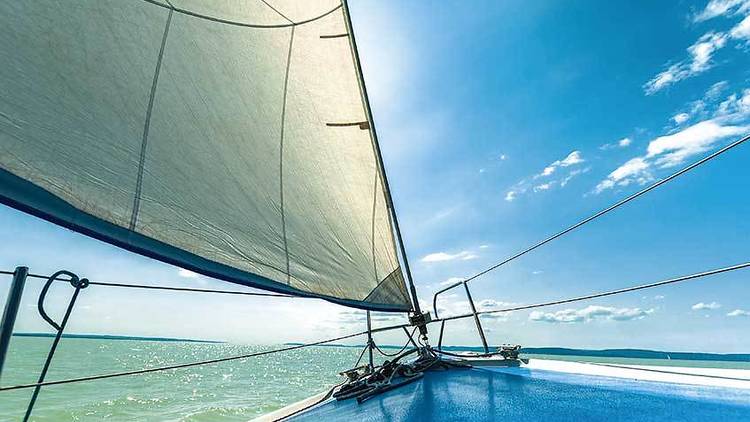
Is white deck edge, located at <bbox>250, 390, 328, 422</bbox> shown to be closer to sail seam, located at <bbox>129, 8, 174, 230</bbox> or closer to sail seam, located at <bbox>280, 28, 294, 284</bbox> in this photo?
sail seam, located at <bbox>280, 28, 294, 284</bbox>

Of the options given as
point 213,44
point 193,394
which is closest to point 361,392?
point 213,44

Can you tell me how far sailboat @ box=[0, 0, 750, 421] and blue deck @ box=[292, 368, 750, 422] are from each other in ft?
0.07

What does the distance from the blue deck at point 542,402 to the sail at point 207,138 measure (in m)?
0.85

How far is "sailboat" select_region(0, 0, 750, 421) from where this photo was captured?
1.70 m

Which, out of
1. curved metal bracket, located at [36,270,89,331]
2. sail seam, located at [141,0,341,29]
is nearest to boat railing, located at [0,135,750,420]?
curved metal bracket, located at [36,270,89,331]

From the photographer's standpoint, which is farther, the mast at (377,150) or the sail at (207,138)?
the mast at (377,150)

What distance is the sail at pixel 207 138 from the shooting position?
5.49ft

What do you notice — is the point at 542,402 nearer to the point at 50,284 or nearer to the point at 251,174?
the point at 251,174

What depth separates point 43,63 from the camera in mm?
1690

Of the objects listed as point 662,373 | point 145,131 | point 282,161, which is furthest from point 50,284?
point 662,373

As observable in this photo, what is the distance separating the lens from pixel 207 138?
→ 238cm

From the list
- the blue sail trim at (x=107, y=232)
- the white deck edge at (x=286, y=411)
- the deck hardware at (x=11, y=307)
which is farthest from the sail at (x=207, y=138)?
the white deck edge at (x=286, y=411)

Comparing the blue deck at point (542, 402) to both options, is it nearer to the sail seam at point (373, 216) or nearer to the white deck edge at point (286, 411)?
the white deck edge at point (286, 411)

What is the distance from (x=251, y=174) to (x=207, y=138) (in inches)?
15.0
